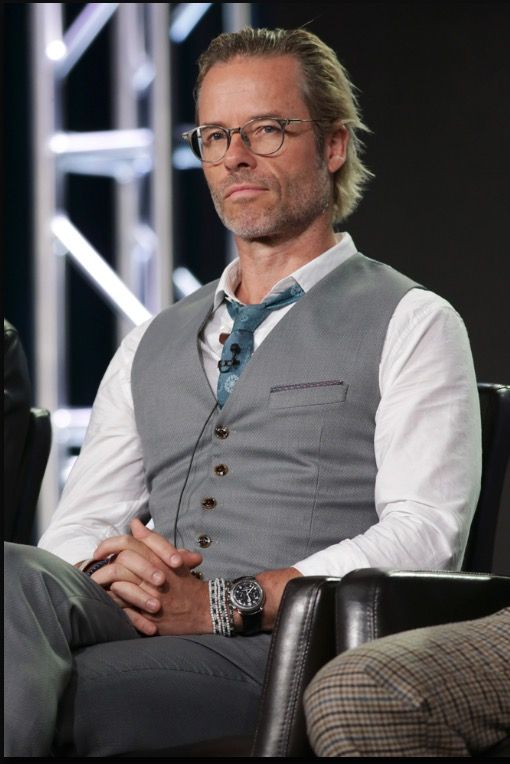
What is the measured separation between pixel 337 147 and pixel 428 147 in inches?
60.0

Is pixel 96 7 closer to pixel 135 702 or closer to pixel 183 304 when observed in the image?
pixel 183 304

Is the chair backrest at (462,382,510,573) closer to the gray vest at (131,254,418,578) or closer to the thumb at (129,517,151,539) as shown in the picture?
the gray vest at (131,254,418,578)

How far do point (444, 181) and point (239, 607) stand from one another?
230 centimetres

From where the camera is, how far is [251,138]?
2.16 meters

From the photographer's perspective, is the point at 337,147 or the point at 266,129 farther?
the point at 337,147

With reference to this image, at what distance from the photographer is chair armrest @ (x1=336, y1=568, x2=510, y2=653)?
135cm

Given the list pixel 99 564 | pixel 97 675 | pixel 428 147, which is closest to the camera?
pixel 97 675

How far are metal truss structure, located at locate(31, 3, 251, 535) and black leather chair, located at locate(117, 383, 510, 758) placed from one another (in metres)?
2.76

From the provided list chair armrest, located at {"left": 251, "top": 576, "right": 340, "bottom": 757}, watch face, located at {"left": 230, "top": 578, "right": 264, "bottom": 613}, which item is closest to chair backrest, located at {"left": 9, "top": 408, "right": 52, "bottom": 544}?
watch face, located at {"left": 230, "top": 578, "right": 264, "bottom": 613}

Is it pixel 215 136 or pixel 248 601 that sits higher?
pixel 215 136

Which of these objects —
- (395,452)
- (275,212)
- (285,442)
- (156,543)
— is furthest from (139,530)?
(275,212)

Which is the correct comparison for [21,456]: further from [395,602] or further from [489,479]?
[395,602]

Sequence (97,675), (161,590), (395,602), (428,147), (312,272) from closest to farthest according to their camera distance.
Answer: (395,602), (97,675), (161,590), (312,272), (428,147)

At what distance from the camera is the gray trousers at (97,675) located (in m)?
1.39
